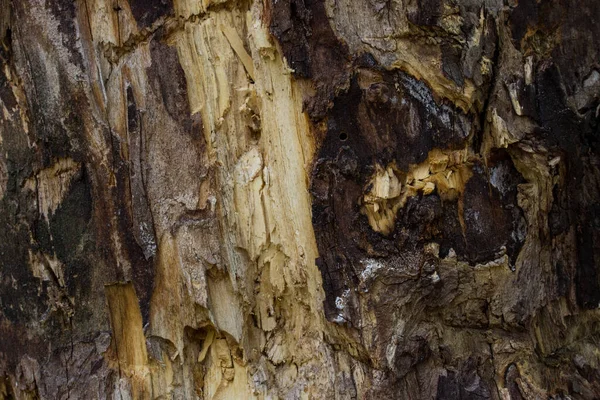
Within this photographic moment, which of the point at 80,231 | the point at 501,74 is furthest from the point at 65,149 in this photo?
the point at 501,74

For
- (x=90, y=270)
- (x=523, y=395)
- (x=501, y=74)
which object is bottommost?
(x=523, y=395)

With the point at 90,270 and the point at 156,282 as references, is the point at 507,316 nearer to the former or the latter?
the point at 156,282

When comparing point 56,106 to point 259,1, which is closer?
point 259,1

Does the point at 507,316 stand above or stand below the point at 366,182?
below

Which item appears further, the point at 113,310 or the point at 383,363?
the point at 113,310

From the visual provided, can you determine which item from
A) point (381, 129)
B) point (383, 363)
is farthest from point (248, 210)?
point (383, 363)

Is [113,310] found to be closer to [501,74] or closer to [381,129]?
[381,129]

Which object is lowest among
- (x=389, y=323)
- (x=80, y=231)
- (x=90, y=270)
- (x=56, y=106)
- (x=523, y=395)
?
(x=523, y=395)
